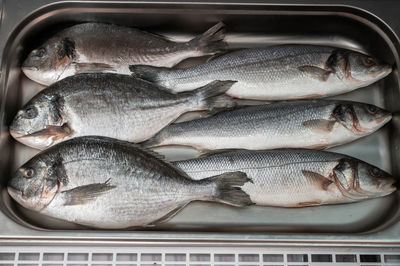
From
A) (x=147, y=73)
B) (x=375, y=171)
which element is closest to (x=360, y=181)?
(x=375, y=171)

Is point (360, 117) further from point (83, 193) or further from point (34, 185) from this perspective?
point (34, 185)

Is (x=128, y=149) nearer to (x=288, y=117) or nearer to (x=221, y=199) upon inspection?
(x=221, y=199)

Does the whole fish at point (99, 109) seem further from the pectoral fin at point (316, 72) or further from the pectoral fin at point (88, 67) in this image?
the pectoral fin at point (316, 72)

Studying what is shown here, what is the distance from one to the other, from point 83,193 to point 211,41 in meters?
0.93

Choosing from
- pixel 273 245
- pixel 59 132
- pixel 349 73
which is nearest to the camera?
pixel 273 245

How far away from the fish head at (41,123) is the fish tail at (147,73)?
0.35 metres

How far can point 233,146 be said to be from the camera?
6.20 feet

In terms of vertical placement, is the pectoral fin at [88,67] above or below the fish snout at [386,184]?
above

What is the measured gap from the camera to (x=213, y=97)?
1.91 meters

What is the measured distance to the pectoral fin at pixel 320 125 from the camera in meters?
1.89

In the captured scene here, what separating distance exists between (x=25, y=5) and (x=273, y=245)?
5.08 feet

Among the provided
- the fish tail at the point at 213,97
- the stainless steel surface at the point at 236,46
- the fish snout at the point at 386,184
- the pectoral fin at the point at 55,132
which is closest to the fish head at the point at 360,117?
the stainless steel surface at the point at 236,46

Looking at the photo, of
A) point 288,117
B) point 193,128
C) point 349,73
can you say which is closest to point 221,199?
point 193,128

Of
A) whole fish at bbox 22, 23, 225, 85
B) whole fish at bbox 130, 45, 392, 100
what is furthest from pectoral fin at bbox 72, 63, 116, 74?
whole fish at bbox 130, 45, 392, 100
